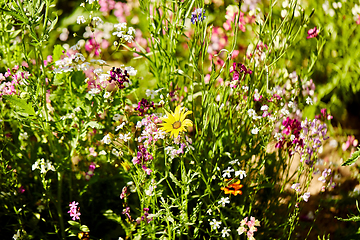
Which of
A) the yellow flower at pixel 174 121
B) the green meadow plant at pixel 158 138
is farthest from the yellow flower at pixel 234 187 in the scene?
Answer: the yellow flower at pixel 174 121

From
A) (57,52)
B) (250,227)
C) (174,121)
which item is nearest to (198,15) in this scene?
(174,121)

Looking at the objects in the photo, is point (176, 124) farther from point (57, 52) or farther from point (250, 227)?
point (57, 52)

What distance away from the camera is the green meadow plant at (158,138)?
124 cm

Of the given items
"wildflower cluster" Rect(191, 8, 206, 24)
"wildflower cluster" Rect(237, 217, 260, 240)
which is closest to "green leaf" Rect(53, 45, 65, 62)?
"wildflower cluster" Rect(191, 8, 206, 24)

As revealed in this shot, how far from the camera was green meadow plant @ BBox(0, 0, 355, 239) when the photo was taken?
4.06 feet

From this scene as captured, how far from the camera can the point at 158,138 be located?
3.87 feet

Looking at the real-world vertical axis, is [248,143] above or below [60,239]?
above

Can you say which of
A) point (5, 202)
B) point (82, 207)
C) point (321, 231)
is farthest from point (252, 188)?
point (5, 202)

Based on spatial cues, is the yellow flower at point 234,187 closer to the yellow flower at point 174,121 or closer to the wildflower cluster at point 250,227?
the wildflower cluster at point 250,227

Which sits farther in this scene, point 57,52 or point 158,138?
point 57,52

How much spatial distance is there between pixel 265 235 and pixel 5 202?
1.24m

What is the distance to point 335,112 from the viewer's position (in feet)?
7.54

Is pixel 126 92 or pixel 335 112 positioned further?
pixel 335 112

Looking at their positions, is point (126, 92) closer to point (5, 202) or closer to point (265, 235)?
point (5, 202)
